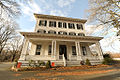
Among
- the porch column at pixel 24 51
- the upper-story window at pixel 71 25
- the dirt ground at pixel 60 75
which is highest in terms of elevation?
the upper-story window at pixel 71 25

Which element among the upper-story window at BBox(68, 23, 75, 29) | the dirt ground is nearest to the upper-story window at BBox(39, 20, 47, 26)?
the upper-story window at BBox(68, 23, 75, 29)

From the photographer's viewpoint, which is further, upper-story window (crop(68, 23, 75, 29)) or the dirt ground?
upper-story window (crop(68, 23, 75, 29))

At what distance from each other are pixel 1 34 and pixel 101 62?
2953 cm

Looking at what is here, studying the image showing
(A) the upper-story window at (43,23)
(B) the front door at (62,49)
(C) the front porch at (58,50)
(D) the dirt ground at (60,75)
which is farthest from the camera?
(A) the upper-story window at (43,23)

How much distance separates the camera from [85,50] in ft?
39.1

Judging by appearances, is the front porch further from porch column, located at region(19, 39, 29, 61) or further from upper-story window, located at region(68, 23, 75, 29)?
upper-story window, located at region(68, 23, 75, 29)

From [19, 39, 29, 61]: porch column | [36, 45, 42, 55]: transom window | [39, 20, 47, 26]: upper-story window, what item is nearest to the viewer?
[19, 39, 29, 61]: porch column

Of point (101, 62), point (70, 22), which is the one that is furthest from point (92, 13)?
point (101, 62)

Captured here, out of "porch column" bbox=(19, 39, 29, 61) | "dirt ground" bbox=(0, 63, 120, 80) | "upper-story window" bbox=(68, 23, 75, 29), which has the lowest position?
"dirt ground" bbox=(0, 63, 120, 80)

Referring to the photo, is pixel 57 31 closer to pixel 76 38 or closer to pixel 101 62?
pixel 76 38

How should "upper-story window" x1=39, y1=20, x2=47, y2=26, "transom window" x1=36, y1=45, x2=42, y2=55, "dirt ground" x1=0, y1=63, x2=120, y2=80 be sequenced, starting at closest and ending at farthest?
"dirt ground" x1=0, y1=63, x2=120, y2=80
"transom window" x1=36, y1=45, x2=42, y2=55
"upper-story window" x1=39, y1=20, x2=47, y2=26

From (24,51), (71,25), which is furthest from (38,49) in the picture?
(71,25)

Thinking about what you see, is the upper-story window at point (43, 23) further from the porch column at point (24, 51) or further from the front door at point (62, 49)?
the front door at point (62, 49)

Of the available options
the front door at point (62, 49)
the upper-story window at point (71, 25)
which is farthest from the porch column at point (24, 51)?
the upper-story window at point (71, 25)
